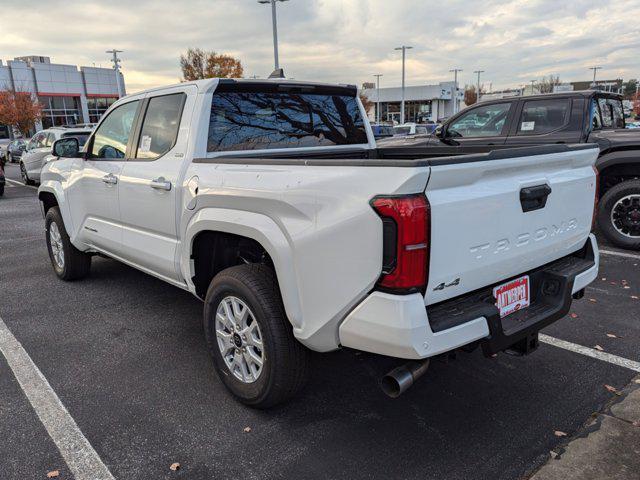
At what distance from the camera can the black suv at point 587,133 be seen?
6582mm

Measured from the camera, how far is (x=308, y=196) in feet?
8.11

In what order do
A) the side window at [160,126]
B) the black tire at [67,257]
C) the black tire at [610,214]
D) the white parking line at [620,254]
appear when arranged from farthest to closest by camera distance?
the black tire at [610,214] < the white parking line at [620,254] < the black tire at [67,257] < the side window at [160,126]

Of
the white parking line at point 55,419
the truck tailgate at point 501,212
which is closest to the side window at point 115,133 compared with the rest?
the white parking line at point 55,419

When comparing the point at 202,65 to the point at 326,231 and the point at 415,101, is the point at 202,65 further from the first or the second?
the point at 415,101

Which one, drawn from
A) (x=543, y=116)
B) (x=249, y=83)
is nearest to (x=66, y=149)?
(x=249, y=83)

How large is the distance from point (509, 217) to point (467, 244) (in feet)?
1.10

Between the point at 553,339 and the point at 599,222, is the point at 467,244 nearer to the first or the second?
the point at 553,339

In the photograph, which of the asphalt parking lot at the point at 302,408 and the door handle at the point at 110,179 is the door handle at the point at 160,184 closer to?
the door handle at the point at 110,179

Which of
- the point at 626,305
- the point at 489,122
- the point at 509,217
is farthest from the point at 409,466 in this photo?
the point at 489,122

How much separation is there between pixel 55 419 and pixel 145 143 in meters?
2.08

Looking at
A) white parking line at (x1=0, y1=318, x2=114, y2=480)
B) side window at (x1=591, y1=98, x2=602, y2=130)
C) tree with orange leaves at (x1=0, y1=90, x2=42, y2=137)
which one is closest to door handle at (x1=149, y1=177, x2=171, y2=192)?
white parking line at (x1=0, y1=318, x2=114, y2=480)

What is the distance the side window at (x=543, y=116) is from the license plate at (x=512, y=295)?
5178 mm

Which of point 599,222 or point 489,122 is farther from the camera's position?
point 489,122

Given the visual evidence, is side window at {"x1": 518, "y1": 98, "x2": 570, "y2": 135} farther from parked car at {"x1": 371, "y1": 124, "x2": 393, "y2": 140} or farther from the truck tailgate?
the truck tailgate
